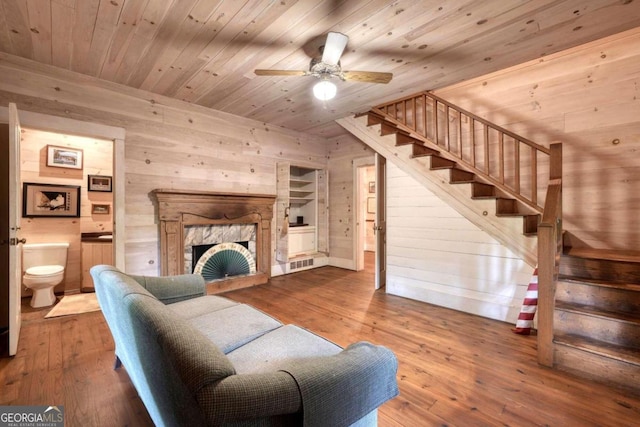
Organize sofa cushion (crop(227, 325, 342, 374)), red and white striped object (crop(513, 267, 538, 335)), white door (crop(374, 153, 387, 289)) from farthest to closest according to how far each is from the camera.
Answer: white door (crop(374, 153, 387, 289)), red and white striped object (crop(513, 267, 538, 335)), sofa cushion (crop(227, 325, 342, 374))

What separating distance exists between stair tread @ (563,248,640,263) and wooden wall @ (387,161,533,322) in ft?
1.35

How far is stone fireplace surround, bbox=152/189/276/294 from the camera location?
3.36 meters

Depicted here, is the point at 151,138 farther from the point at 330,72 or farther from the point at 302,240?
the point at 302,240

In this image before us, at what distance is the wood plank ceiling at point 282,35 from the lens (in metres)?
1.94

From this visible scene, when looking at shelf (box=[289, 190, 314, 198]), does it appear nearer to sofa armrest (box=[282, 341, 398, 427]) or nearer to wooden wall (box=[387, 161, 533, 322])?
wooden wall (box=[387, 161, 533, 322])

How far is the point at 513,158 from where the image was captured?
3.27 m

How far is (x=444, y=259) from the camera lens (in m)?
3.30

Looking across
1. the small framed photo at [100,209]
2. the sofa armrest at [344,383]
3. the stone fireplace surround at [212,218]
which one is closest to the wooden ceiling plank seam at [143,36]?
the stone fireplace surround at [212,218]

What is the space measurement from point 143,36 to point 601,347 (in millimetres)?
4324

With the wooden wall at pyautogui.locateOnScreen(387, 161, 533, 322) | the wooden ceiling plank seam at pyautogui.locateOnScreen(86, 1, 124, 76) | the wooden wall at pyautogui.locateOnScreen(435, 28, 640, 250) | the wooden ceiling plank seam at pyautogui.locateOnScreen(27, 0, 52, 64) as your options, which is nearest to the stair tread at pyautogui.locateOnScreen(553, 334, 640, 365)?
the wooden wall at pyautogui.locateOnScreen(387, 161, 533, 322)

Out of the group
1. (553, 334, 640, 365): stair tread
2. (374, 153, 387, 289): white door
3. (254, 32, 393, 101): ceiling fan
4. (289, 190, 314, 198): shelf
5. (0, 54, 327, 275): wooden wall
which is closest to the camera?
(553, 334, 640, 365): stair tread

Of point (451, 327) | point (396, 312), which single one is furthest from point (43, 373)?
point (451, 327)

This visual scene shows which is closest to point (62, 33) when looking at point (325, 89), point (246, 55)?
point (246, 55)

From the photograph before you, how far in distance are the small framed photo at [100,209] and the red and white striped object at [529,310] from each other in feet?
18.3
